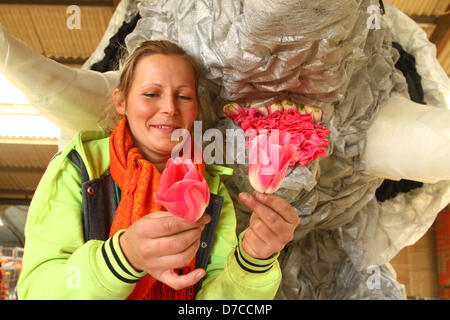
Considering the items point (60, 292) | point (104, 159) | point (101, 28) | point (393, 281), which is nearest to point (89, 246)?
point (60, 292)

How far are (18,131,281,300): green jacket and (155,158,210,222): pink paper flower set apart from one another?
104 mm

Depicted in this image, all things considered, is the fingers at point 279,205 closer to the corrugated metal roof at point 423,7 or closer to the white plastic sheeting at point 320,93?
the white plastic sheeting at point 320,93

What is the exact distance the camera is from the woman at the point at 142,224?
453 millimetres

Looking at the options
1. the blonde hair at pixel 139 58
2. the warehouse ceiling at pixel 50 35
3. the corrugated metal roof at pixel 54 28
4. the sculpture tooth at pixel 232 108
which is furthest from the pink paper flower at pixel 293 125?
the corrugated metal roof at pixel 54 28

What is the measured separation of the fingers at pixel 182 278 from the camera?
441 mm

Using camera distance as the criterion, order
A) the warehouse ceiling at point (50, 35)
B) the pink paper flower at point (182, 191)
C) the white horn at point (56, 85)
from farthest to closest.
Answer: the warehouse ceiling at point (50, 35) → the white horn at point (56, 85) → the pink paper flower at point (182, 191)

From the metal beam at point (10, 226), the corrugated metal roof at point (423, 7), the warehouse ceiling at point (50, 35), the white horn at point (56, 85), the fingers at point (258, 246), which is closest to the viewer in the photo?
the fingers at point (258, 246)

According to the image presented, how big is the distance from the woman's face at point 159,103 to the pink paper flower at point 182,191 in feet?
0.69

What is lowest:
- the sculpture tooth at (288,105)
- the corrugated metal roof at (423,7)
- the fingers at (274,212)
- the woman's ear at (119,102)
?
the fingers at (274,212)

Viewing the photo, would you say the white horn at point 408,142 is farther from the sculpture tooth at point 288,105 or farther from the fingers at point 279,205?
the fingers at point 279,205

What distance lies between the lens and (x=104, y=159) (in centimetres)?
64

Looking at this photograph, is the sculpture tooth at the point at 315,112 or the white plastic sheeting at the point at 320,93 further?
the sculpture tooth at the point at 315,112

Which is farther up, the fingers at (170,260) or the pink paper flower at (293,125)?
the pink paper flower at (293,125)

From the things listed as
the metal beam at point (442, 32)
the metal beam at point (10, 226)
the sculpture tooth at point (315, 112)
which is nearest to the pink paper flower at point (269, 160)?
the sculpture tooth at point (315, 112)
